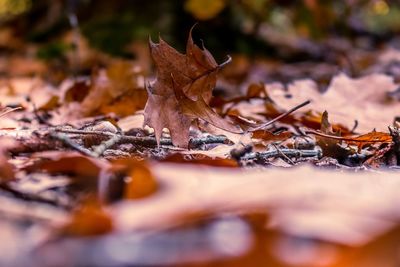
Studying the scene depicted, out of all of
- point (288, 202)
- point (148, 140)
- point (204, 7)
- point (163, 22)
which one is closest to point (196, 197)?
point (288, 202)

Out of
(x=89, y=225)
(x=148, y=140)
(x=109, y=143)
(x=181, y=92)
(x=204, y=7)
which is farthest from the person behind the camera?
(x=204, y=7)

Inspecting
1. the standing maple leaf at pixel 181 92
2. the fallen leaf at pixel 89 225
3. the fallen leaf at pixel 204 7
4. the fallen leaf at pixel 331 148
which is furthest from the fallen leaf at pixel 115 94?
the fallen leaf at pixel 89 225

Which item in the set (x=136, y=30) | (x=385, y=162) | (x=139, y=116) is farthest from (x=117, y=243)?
(x=136, y=30)

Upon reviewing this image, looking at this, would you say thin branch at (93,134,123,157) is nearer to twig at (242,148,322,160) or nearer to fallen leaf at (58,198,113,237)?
twig at (242,148,322,160)

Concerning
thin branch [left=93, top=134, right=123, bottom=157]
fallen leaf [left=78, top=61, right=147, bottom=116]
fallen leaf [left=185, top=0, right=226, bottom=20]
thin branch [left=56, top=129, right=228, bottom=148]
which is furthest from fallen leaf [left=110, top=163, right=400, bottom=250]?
fallen leaf [left=185, top=0, right=226, bottom=20]

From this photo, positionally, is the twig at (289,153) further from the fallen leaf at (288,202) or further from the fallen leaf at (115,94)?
the fallen leaf at (115,94)

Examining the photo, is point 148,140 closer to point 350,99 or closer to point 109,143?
point 109,143

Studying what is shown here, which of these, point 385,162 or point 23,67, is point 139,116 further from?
point 23,67
